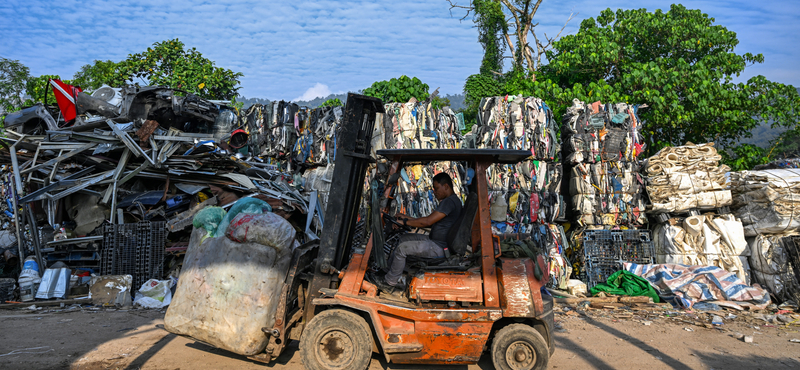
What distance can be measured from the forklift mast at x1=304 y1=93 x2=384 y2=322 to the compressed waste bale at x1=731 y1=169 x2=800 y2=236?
26.1ft

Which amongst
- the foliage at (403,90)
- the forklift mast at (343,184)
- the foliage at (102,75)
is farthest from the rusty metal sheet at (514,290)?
the foliage at (102,75)

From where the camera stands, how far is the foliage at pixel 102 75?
1747 centimetres

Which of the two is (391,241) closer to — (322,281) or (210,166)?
(322,281)

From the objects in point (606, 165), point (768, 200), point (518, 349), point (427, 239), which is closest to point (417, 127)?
point (606, 165)

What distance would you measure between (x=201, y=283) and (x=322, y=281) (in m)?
1.11

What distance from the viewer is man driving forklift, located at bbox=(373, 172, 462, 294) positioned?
4.35 meters

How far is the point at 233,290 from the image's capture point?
4152 mm

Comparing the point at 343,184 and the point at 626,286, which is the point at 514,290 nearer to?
the point at 343,184

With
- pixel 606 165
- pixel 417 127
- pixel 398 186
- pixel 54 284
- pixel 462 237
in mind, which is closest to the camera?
pixel 462 237

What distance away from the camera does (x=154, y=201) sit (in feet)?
28.0

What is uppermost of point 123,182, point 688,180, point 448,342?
point 688,180

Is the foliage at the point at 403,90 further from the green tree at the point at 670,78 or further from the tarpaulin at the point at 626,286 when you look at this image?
the tarpaulin at the point at 626,286

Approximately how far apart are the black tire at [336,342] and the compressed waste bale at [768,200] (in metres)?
8.18

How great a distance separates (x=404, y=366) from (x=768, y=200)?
782 centimetres
